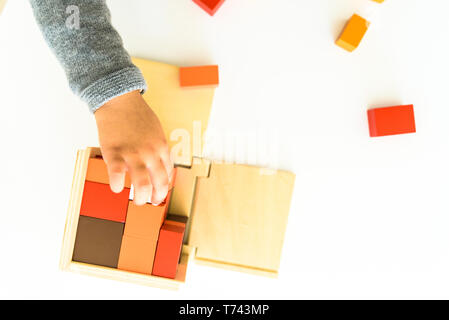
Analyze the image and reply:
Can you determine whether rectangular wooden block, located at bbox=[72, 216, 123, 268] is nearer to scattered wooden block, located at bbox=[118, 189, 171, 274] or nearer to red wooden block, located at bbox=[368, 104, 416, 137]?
scattered wooden block, located at bbox=[118, 189, 171, 274]

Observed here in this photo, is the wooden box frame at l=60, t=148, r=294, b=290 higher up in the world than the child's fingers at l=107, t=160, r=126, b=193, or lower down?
lower down

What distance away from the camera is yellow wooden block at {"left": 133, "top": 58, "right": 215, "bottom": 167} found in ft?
2.07

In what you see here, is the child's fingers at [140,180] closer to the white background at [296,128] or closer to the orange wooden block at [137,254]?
the orange wooden block at [137,254]

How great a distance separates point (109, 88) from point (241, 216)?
12.9 inches

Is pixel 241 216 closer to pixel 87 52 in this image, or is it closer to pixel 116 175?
pixel 116 175

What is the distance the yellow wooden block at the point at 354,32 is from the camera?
2.09 feet

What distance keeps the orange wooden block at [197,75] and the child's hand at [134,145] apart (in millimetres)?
151

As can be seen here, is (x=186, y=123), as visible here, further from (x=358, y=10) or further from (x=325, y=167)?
(x=358, y=10)

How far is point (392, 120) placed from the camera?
637mm

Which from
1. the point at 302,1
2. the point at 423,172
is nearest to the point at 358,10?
the point at 302,1

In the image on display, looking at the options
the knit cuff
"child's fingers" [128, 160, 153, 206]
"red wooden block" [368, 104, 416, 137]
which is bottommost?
"child's fingers" [128, 160, 153, 206]

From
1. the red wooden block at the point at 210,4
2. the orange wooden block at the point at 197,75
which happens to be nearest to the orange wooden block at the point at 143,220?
the orange wooden block at the point at 197,75

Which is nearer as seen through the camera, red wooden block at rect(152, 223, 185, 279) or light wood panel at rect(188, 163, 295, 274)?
red wooden block at rect(152, 223, 185, 279)

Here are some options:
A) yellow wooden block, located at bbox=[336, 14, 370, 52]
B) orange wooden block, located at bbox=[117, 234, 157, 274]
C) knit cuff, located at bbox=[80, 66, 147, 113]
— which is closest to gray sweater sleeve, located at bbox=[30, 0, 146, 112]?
knit cuff, located at bbox=[80, 66, 147, 113]
